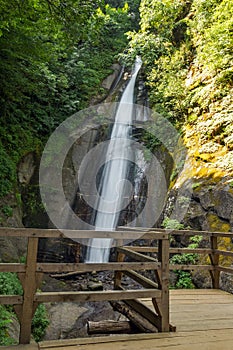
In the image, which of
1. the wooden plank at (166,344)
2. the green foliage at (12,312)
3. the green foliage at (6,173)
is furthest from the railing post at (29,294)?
the green foliage at (6,173)

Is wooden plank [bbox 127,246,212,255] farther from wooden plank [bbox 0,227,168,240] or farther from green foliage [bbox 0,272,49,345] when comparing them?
green foliage [bbox 0,272,49,345]

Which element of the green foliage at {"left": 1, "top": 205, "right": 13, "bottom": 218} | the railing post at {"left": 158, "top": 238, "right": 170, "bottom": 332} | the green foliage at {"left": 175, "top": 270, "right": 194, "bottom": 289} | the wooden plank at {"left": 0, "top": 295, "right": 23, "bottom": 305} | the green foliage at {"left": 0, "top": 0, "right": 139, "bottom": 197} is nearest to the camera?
the wooden plank at {"left": 0, "top": 295, "right": 23, "bottom": 305}

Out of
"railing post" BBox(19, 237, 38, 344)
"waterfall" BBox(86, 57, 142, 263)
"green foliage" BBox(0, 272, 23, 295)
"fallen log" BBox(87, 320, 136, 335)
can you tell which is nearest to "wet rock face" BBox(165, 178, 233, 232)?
"waterfall" BBox(86, 57, 142, 263)

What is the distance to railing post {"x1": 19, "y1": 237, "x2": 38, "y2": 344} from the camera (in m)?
2.58

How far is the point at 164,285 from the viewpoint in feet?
10.3

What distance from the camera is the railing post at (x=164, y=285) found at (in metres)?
3.03

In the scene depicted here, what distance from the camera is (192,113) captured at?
11.0 m

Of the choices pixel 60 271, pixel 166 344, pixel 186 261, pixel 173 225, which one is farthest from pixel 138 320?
pixel 173 225

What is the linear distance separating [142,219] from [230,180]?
4.01 meters

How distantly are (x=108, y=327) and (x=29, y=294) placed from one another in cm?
123

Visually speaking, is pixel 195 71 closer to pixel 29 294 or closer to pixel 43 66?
pixel 43 66

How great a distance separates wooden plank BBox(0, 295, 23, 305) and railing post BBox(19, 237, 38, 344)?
0.05m

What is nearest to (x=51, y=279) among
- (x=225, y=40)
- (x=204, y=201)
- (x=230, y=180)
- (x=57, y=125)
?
(x=204, y=201)

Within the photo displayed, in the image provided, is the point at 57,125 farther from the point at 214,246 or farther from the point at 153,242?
the point at 214,246
